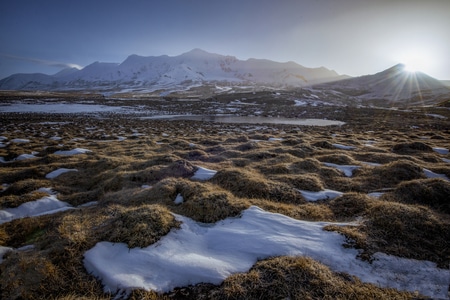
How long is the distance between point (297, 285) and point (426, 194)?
730 centimetres

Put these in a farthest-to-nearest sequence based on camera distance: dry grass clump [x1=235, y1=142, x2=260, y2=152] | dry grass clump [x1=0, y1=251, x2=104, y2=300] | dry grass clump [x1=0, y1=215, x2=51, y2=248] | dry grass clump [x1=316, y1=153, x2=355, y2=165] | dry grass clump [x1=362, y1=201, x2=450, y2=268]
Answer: dry grass clump [x1=235, y1=142, x2=260, y2=152] < dry grass clump [x1=316, y1=153, x2=355, y2=165] < dry grass clump [x1=0, y1=215, x2=51, y2=248] < dry grass clump [x1=362, y1=201, x2=450, y2=268] < dry grass clump [x1=0, y1=251, x2=104, y2=300]

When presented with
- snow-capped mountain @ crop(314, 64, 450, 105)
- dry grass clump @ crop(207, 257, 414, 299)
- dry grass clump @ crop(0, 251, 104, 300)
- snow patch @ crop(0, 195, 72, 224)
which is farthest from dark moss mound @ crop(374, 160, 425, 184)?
snow-capped mountain @ crop(314, 64, 450, 105)

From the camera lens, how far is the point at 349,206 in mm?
7555

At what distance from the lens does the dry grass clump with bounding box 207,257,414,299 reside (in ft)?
13.0

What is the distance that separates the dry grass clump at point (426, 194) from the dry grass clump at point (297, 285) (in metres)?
5.16

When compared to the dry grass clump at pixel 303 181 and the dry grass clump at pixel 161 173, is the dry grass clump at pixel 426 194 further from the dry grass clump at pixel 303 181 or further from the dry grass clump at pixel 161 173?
the dry grass clump at pixel 161 173

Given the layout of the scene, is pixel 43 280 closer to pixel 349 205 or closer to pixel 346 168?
pixel 349 205

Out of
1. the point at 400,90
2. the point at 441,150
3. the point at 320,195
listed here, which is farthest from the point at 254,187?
the point at 400,90

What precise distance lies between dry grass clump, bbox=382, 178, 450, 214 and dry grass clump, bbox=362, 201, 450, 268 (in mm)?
1144

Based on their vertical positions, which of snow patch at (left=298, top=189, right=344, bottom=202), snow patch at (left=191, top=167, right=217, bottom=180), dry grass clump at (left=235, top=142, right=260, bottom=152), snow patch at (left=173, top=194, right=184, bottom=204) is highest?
dry grass clump at (left=235, top=142, right=260, bottom=152)

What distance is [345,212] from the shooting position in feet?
23.8

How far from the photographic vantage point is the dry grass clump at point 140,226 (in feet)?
18.3

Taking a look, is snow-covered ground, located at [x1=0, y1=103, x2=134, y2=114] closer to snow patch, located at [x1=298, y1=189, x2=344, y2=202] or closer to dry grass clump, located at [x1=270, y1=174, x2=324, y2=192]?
dry grass clump, located at [x1=270, y1=174, x2=324, y2=192]

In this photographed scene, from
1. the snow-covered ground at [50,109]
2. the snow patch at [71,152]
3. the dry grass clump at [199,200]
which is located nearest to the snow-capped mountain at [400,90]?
the snow-covered ground at [50,109]
